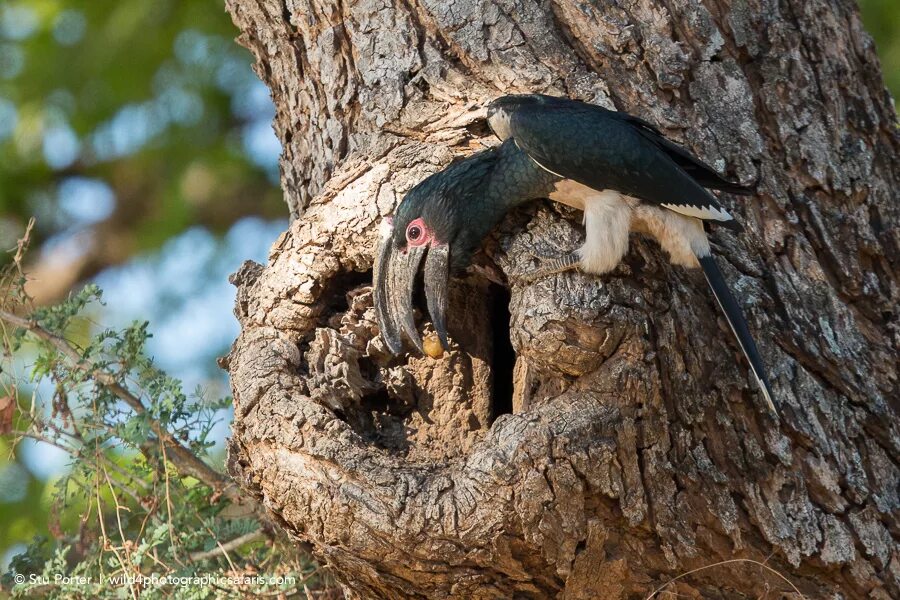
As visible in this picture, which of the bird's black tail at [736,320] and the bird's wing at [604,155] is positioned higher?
the bird's wing at [604,155]

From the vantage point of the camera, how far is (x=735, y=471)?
101 inches

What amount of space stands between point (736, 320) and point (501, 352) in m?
0.83

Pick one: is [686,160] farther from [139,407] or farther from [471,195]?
[139,407]

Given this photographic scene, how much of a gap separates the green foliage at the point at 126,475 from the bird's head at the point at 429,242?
876 millimetres

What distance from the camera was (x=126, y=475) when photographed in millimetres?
3328

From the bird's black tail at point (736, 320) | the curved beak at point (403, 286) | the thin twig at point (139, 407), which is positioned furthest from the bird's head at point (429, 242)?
the thin twig at point (139, 407)

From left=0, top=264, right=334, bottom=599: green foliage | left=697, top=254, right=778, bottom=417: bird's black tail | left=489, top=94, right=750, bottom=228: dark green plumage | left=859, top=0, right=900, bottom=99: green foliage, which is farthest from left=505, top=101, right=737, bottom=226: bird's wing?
left=859, top=0, right=900, bottom=99: green foliage

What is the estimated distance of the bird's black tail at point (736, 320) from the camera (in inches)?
99.3

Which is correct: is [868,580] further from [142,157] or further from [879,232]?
[142,157]

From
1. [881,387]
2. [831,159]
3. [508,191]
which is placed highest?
[508,191]

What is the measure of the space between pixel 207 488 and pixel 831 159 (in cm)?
228

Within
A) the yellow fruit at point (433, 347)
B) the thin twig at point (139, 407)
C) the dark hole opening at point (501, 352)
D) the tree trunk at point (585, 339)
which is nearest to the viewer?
the tree trunk at point (585, 339)

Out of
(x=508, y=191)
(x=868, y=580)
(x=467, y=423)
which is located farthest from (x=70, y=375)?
(x=868, y=580)

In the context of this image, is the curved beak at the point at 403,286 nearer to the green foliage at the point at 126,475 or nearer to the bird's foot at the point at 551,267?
the bird's foot at the point at 551,267
